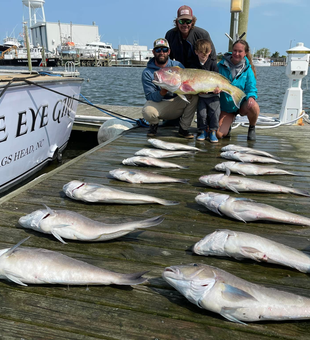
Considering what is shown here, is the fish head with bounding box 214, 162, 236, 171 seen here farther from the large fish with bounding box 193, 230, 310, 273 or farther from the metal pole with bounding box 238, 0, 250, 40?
the metal pole with bounding box 238, 0, 250, 40

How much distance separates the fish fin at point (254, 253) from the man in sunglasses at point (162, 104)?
12.5ft

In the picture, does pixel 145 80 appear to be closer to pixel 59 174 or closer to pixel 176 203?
pixel 59 174

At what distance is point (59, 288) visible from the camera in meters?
2.02

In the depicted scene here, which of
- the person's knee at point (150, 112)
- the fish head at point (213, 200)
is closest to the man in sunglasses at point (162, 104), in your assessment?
the person's knee at point (150, 112)

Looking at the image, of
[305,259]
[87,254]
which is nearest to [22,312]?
[87,254]

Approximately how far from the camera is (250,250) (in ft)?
7.30

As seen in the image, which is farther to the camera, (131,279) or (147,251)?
(147,251)

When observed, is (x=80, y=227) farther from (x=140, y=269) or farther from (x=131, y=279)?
(x=131, y=279)

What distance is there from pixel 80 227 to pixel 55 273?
0.53 metres

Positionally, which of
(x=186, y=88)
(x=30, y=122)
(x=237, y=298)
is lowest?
(x=237, y=298)

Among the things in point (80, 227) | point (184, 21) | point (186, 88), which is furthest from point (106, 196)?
point (184, 21)

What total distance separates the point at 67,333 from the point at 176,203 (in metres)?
1.72

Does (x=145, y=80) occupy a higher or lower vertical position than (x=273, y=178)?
higher

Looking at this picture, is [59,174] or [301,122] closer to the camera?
[59,174]
